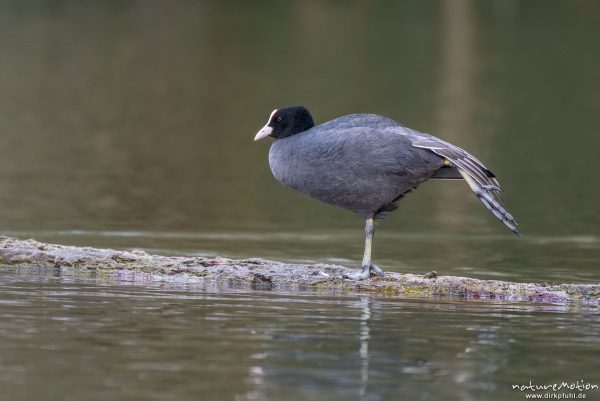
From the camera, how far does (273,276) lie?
1163 cm

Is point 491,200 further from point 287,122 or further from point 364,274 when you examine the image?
point 287,122

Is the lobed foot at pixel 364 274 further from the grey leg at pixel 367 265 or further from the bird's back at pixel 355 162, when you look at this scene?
the bird's back at pixel 355 162

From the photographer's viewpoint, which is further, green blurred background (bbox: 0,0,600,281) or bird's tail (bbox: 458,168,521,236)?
green blurred background (bbox: 0,0,600,281)

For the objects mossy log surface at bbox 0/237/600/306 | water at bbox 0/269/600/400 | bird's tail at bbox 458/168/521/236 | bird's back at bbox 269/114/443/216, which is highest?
bird's back at bbox 269/114/443/216

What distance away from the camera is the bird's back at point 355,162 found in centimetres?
1124

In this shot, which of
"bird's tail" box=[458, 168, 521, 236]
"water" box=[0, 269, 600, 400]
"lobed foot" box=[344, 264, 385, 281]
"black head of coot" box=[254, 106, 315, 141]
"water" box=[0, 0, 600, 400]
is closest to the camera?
"water" box=[0, 269, 600, 400]

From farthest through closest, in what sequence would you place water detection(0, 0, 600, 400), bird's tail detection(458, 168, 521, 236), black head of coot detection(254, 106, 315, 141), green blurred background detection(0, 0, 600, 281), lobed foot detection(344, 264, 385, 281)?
green blurred background detection(0, 0, 600, 281)
black head of coot detection(254, 106, 315, 141)
lobed foot detection(344, 264, 385, 281)
bird's tail detection(458, 168, 521, 236)
water detection(0, 0, 600, 400)

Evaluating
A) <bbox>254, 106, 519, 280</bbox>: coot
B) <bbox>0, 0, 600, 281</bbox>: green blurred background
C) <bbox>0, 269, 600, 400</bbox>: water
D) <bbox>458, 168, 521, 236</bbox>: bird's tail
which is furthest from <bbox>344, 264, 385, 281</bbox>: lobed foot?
<bbox>0, 0, 600, 281</bbox>: green blurred background

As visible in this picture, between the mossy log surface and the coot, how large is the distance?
1.01 ft

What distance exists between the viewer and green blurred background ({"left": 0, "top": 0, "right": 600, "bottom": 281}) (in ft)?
55.0

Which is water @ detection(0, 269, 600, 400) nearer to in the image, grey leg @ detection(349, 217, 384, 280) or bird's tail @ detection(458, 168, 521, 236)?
grey leg @ detection(349, 217, 384, 280)

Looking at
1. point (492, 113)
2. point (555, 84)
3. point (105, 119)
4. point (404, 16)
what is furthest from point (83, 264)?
point (404, 16)

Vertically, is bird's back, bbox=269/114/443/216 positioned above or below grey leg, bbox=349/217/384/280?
above

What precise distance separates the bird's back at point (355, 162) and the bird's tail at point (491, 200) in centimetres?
31
